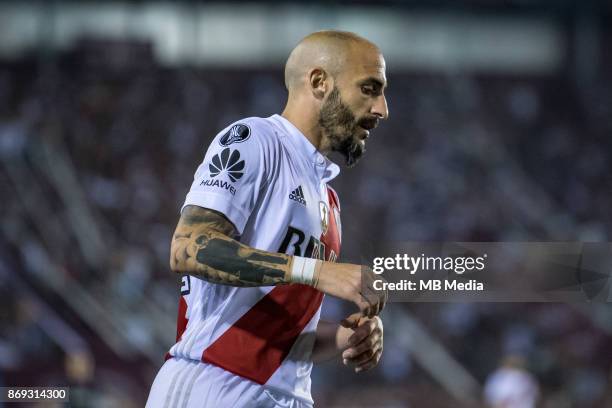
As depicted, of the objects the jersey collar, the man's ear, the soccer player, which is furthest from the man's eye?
the jersey collar

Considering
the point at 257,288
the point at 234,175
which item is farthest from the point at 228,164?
the point at 257,288

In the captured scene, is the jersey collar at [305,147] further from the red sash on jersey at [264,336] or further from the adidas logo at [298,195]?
the red sash on jersey at [264,336]

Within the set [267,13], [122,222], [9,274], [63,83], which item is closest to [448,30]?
[267,13]

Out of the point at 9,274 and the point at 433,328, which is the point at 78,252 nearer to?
the point at 9,274

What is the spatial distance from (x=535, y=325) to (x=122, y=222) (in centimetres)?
596

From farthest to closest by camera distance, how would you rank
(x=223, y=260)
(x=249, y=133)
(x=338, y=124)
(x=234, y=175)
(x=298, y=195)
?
(x=338, y=124) < (x=298, y=195) < (x=249, y=133) < (x=234, y=175) < (x=223, y=260)

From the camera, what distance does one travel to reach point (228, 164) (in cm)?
244

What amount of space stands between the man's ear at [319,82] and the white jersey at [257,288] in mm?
204

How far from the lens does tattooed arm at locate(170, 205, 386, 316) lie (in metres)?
2.23

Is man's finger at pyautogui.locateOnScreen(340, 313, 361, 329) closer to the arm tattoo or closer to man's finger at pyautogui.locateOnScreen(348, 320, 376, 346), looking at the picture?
man's finger at pyautogui.locateOnScreen(348, 320, 376, 346)

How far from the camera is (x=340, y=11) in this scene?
1927 cm

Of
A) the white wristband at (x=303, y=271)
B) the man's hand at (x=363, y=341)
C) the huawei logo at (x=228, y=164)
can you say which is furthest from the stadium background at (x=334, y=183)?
the white wristband at (x=303, y=271)
